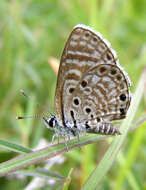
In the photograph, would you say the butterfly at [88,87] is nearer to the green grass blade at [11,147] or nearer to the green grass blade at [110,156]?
the green grass blade at [110,156]

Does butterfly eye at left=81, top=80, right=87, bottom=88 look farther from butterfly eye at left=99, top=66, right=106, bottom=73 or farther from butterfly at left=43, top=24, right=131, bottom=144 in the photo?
butterfly eye at left=99, top=66, right=106, bottom=73

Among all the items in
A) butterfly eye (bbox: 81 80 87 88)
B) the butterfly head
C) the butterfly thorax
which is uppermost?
butterfly eye (bbox: 81 80 87 88)

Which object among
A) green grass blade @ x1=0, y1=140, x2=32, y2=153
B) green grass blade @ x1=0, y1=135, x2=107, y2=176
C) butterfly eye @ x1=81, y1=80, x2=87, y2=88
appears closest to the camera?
green grass blade @ x1=0, y1=135, x2=107, y2=176

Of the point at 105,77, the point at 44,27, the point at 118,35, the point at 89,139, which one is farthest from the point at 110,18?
the point at 89,139

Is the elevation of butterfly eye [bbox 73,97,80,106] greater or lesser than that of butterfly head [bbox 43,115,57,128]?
greater

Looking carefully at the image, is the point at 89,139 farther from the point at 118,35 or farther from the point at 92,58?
the point at 118,35

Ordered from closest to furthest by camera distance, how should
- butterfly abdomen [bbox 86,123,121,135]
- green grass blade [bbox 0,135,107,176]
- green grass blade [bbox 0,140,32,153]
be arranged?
1. green grass blade [bbox 0,135,107,176]
2. green grass blade [bbox 0,140,32,153]
3. butterfly abdomen [bbox 86,123,121,135]

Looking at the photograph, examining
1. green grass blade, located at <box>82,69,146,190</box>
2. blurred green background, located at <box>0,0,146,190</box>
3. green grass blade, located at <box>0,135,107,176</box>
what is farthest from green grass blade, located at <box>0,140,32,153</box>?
blurred green background, located at <box>0,0,146,190</box>

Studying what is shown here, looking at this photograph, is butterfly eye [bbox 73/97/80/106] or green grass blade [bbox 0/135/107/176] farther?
butterfly eye [bbox 73/97/80/106]

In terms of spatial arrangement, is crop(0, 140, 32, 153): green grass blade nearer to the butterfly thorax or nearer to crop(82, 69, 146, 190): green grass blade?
crop(82, 69, 146, 190): green grass blade
